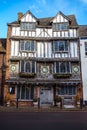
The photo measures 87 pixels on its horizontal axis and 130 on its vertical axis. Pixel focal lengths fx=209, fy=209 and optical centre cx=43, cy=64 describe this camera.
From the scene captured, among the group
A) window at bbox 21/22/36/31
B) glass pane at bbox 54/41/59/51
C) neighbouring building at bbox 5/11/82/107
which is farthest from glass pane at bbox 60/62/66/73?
window at bbox 21/22/36/31

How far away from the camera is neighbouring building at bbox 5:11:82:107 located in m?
24.8

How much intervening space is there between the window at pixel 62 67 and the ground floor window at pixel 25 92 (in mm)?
3999

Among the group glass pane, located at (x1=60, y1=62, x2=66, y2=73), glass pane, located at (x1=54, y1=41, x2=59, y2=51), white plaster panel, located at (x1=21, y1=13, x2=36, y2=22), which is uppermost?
white plaster panel, located at (x1=21, y1=13, x2=36, y2=22)

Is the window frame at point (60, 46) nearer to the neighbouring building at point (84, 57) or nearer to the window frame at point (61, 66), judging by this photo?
the window frame at point (61, 66)

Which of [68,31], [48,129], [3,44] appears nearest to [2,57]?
[3,44]

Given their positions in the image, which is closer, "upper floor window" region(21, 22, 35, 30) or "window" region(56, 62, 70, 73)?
"window" region(56, 62, 70, 73)

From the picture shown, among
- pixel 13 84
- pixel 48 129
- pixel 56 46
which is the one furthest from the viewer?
pixel 56 46

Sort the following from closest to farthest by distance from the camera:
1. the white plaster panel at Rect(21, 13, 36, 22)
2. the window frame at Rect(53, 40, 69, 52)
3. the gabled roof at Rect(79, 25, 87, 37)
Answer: the window frame at Rect(53, 40, 69, 52), the gabled roof at Rect(79, 25, 87, 37), the white plaster panel at Rect(21, 13, 36, 22)

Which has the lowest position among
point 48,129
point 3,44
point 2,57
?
point 48,129

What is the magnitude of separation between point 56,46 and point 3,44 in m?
7.15

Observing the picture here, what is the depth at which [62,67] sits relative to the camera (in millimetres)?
25766

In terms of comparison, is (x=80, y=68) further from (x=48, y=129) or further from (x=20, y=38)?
(x=48, y=129)

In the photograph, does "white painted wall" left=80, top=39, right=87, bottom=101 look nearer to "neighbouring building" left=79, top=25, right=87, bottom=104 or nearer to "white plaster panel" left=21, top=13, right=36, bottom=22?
"neighbouring building" left=79, top=25, right=87, bottom=104

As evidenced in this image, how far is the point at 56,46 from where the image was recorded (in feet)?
86.6
